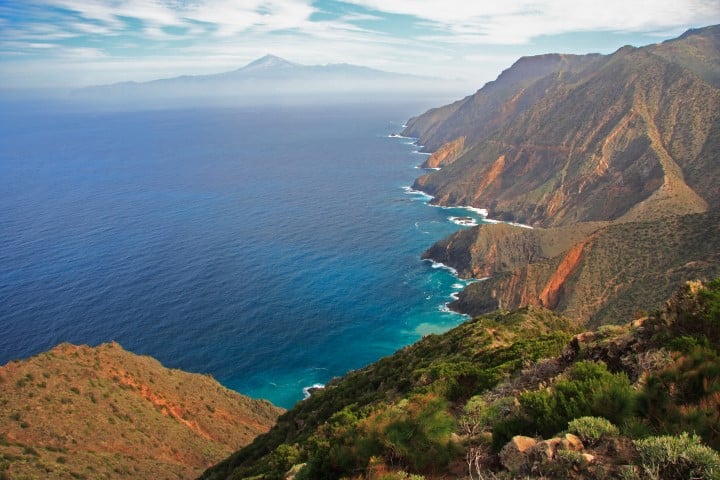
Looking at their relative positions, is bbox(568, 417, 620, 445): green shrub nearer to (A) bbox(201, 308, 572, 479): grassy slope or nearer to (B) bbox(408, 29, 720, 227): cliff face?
(A) bbox(201, 308, 572, 479): grassy slope

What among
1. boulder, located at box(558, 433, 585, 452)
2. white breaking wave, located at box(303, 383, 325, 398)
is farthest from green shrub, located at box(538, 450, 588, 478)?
white breaking wave, located at box(303, 383, 325, 398)

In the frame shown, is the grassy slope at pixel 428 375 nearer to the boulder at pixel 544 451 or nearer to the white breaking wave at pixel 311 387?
the boulder at pixel 544 451

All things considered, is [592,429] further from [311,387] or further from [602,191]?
[602,191]

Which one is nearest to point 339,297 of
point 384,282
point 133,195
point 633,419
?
point 384,282

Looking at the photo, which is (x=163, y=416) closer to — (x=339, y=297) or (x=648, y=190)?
(x=339, y=297)

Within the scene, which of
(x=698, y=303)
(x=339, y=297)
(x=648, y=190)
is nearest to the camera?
(x=698, y=303)

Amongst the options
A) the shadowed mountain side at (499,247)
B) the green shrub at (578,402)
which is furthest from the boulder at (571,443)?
the shadowed mountain side at (499,247)

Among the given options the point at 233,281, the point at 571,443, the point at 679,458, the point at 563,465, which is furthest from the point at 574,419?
the point at 233,281
